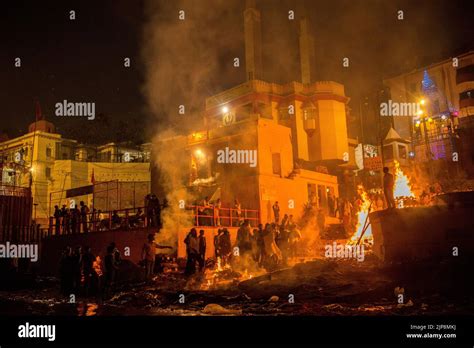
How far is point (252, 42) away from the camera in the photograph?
123 ft

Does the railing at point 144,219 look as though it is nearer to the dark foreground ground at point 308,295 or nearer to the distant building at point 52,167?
the dark foreground ground at point 308,295

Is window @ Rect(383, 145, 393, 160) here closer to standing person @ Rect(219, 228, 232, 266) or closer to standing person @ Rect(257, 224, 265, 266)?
standing person @ Rect(257, 224, 265, 266)

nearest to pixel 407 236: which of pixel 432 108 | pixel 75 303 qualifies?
pixel 75 303

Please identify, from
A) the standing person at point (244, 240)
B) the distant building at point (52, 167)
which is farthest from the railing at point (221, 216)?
the distant building at point (52, 167)

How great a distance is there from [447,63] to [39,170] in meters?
46.9

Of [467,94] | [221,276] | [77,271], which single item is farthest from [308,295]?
[467,94]

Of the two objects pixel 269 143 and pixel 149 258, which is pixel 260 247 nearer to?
pixel 149 258

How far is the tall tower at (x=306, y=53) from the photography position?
124ft

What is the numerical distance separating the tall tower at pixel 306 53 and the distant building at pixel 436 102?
11420mm

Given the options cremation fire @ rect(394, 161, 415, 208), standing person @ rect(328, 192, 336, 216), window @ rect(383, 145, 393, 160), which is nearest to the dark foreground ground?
standing person @ rect(328, 192, 336, 216)

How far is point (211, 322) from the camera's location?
27.6 feet

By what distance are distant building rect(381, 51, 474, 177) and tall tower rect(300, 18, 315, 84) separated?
11.4m

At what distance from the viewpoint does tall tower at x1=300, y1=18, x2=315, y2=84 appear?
37844 mm

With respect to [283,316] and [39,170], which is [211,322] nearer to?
[283,316]
